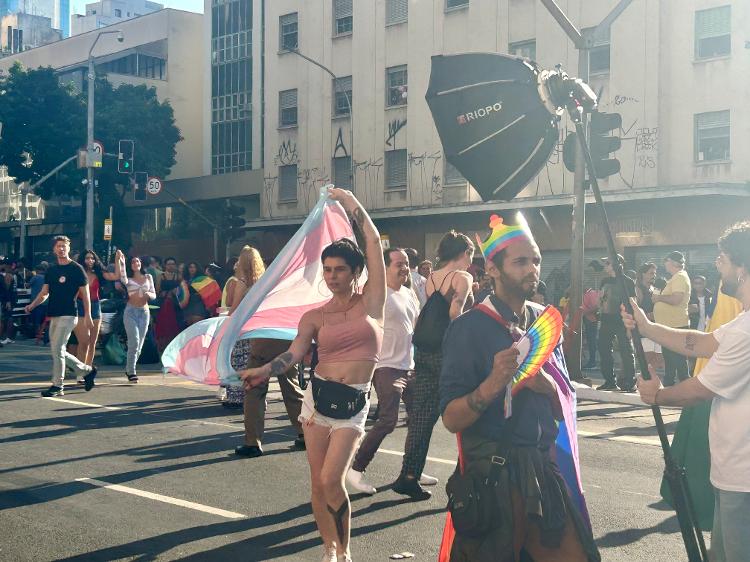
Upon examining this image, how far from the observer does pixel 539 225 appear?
1286 inches

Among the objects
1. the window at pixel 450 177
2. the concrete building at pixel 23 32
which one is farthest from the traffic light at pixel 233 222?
the concrete building at pixel 23 32

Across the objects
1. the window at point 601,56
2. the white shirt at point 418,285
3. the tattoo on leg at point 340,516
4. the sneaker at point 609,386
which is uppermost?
the window at point 601,56

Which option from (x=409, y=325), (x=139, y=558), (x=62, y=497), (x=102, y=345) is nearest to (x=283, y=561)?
(x=139, y=558)

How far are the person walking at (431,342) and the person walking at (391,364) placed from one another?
28 centimetres

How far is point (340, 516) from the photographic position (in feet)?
18.0

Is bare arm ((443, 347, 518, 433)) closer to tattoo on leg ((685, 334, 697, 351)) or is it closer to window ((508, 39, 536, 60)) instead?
tattoo on leg ((685, 334, 697, 351))

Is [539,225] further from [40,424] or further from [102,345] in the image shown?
[40,424]

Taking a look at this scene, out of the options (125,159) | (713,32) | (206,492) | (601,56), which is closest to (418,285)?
(206,492)

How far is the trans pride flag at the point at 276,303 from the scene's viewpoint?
630cm

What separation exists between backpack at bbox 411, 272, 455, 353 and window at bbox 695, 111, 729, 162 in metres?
22.6

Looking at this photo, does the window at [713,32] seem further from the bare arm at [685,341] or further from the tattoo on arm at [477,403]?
the tattoo on arm at [477,403]

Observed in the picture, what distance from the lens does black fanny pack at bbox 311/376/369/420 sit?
554 cm

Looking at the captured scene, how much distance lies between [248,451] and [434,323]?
2.51m

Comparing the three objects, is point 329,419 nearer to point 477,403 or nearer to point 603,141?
point 477,403
